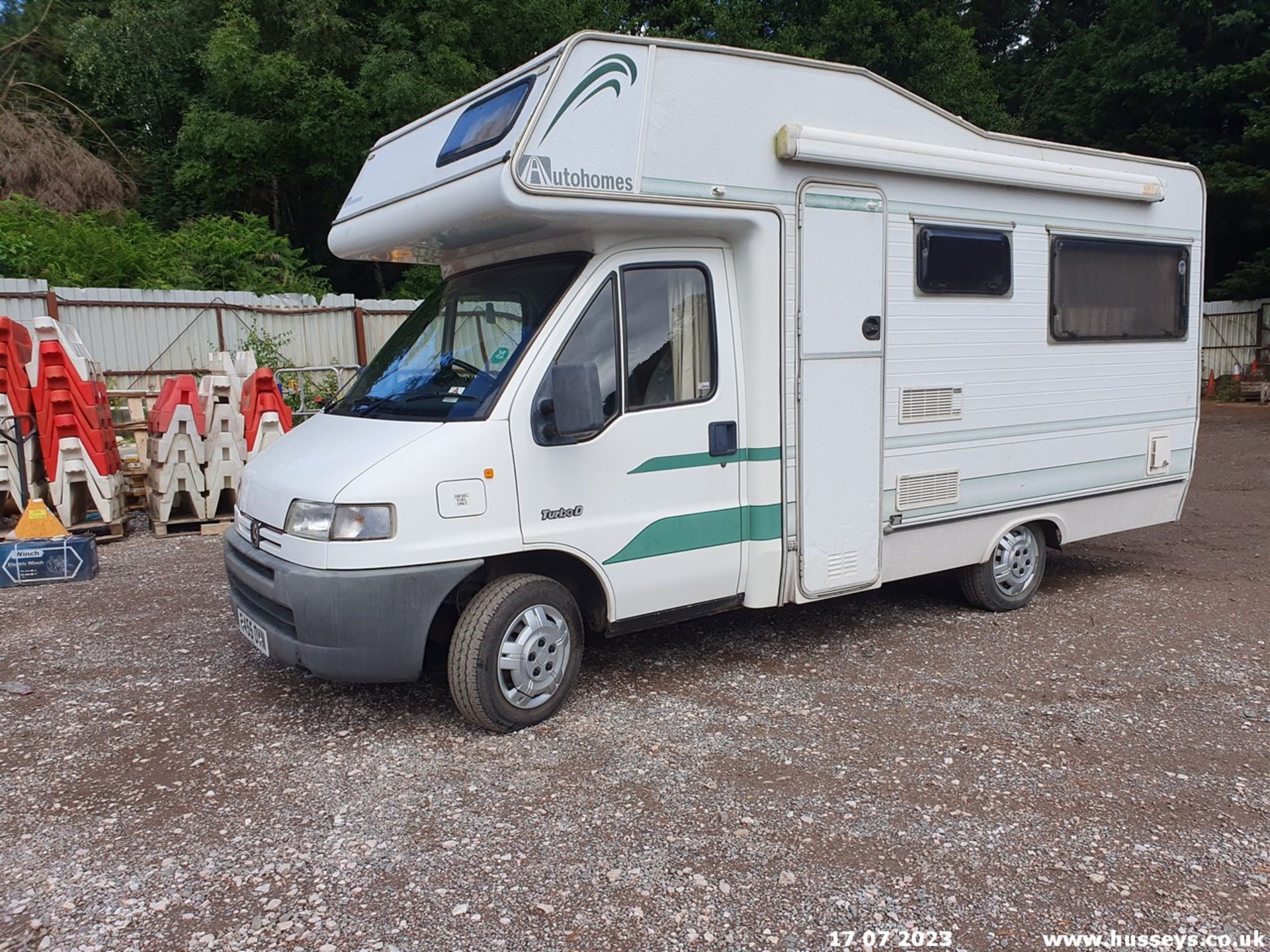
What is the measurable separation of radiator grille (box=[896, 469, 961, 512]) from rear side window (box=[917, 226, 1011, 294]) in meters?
1.06

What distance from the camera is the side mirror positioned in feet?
13.5

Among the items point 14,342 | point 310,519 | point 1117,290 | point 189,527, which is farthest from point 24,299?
point 1117,290

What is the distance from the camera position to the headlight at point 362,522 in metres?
3.97

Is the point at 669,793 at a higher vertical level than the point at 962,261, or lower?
lower

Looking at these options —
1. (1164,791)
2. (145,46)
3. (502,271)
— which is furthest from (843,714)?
(145,46)

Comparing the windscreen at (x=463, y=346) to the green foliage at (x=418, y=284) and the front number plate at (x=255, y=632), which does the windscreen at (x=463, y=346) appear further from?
the green foliage at (x=418, y=284)

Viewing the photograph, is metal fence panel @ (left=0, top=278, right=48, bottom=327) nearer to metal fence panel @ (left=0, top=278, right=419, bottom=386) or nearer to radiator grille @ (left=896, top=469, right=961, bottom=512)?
metal fence panel @ (left=0, top=278, right=419, bottom=386)

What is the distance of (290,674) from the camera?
203 inches

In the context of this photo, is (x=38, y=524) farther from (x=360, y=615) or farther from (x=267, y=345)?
(x=267, y=345)

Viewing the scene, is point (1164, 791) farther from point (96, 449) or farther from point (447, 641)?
point (96, 449)

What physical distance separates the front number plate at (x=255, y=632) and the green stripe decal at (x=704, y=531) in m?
1.59

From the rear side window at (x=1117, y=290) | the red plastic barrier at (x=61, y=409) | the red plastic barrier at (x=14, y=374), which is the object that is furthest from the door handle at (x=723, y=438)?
the red plastic barrier at (x=14, y=374)

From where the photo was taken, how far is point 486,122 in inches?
177

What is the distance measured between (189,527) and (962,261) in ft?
23.6
